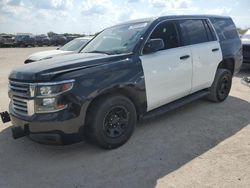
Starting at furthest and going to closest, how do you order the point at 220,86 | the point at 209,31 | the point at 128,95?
the point at 220,86, the point at 209,31, the point at 128,95

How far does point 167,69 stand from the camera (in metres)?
4.55

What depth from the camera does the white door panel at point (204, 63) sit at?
5.19 m

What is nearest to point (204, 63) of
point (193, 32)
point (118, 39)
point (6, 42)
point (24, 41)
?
point (193, 32)

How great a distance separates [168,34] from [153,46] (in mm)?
740

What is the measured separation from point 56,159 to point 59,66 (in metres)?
1.28

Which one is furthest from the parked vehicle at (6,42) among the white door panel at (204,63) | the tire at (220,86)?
the white door panel at (204,63)

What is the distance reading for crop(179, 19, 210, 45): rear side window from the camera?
5.11 metres

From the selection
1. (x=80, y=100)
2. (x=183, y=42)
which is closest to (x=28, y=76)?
(x=80, y=100)

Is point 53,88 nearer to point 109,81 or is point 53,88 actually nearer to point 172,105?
point 109,81

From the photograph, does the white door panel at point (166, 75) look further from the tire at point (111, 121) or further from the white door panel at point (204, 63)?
the tire at point (111, 121)

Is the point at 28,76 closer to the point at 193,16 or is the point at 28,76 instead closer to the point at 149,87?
the point at 149,87

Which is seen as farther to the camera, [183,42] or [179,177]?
[183,42]

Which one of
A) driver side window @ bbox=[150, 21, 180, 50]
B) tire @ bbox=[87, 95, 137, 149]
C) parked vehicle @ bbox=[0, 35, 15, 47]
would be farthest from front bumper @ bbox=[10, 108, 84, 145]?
parked vehicle @ bbox=[0, 35, 15, 47]

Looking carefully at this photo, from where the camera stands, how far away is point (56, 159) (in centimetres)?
385
